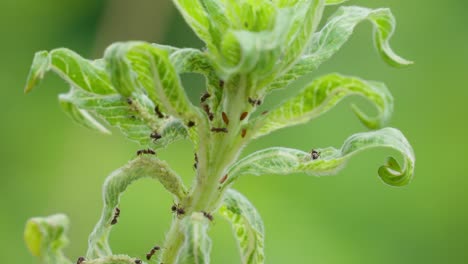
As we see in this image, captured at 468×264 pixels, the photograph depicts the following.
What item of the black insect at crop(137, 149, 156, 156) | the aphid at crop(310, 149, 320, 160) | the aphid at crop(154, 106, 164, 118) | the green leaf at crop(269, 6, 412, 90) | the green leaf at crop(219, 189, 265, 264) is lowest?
the green leaf at crop(219, 189, 265, 264)

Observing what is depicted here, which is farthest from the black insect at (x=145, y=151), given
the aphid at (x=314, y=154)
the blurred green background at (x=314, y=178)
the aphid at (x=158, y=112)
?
the blurred green background at (x=314, y=178)

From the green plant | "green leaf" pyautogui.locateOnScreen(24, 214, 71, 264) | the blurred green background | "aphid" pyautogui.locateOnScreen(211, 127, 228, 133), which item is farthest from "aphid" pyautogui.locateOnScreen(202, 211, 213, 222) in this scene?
the blurred green background

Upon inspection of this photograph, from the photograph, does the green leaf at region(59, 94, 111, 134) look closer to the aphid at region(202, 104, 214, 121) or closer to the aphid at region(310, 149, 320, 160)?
the aphid at region(202, 104, 214, 121)

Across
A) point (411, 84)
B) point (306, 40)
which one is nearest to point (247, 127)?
point (306, 40)

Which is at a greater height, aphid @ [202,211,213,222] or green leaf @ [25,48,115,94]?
green leaf @ [25,48,115,94]

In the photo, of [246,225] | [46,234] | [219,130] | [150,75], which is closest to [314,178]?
[246,225]

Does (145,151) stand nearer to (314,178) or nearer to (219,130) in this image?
(219,130)
